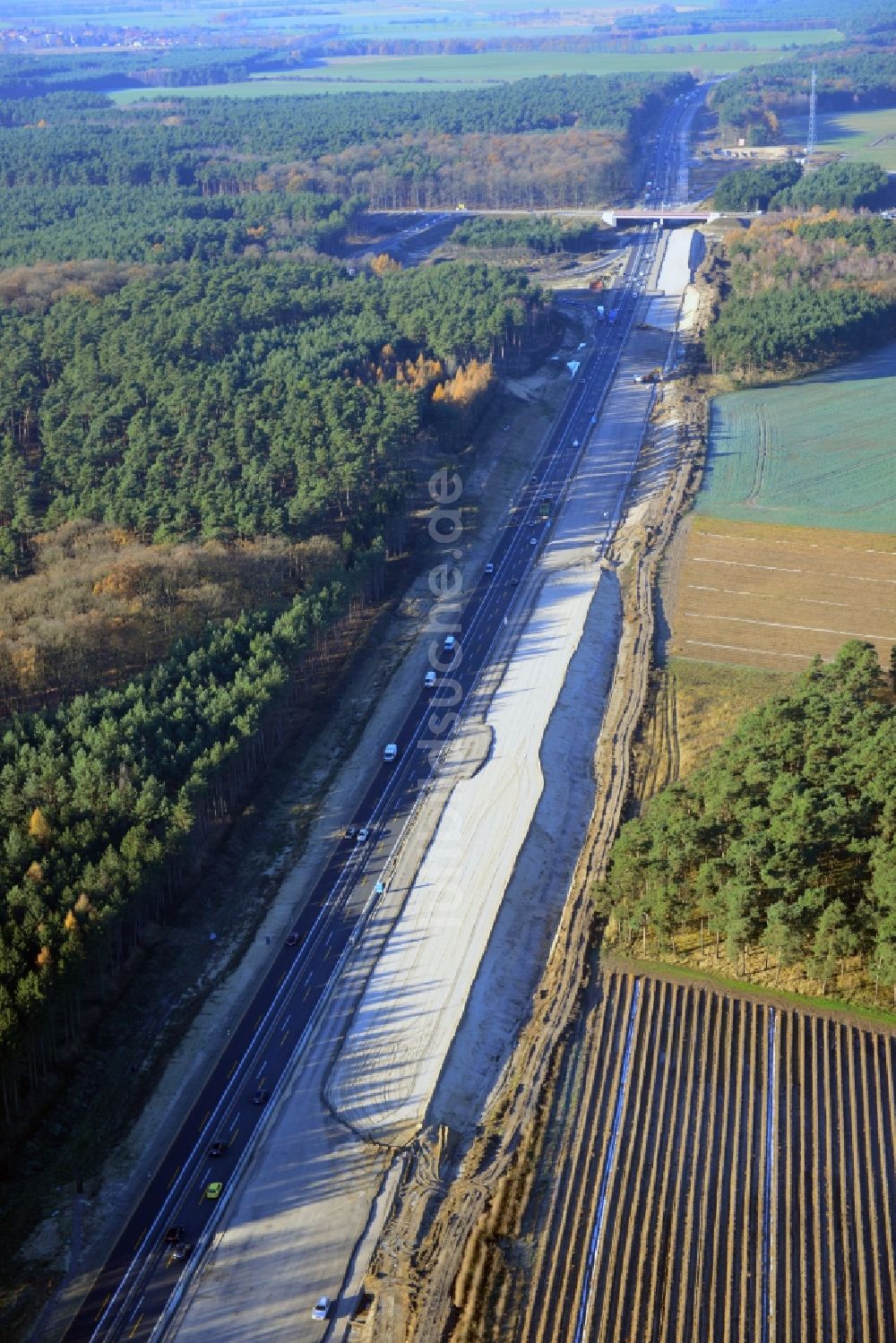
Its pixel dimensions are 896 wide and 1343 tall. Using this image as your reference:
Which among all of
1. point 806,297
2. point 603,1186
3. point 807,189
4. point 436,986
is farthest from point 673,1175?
point 807,189

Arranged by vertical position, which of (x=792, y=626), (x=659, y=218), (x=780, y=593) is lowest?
(x=792, y=626)

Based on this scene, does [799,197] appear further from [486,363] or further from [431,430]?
[431,430]

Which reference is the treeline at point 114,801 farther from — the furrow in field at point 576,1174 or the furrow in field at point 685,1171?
the furrow in field at point 685,1171

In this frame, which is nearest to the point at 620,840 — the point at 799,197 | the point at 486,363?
the point at 486,363

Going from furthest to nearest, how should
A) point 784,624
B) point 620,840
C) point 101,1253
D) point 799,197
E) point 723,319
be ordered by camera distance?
point 799,197 → point 723,319 → point 784,624 → point 620,840 → point 101,1253

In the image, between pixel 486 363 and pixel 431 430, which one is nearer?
pixel 431 430

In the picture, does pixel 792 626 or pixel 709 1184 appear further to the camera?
pixel 792 626

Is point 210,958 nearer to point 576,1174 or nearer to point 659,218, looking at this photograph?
point 576,1174
